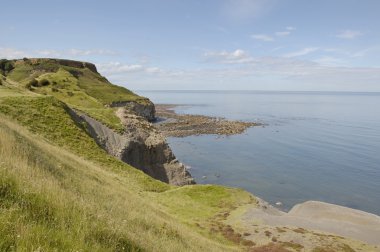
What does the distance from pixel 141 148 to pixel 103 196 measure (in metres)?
39.4

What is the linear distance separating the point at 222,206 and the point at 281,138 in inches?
3585

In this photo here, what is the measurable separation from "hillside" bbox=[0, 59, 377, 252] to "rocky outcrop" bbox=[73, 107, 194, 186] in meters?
0.17

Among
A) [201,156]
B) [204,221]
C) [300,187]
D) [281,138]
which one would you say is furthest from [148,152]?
[281,138]

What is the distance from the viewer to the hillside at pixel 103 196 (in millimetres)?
9531

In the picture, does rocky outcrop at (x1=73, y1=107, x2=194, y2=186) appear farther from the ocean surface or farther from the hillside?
the ocean surface

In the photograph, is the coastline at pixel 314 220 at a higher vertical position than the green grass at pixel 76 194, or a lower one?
lower

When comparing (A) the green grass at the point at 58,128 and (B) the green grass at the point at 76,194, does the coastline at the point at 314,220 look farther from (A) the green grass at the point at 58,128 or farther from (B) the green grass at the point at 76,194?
(A) the green grass at the point at 58,128

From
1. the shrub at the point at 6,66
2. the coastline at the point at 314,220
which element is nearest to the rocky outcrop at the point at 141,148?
the coastline at the point at 314,220

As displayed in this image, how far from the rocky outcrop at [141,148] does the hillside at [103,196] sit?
0.17m

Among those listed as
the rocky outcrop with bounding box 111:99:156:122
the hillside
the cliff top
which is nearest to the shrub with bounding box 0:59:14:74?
the cliff top

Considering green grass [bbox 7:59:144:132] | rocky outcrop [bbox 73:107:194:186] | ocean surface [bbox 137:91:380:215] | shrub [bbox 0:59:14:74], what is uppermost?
shrub [bbox 0:59:14:74]

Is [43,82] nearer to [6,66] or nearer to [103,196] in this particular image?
[6,66]

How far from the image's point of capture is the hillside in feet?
31.3

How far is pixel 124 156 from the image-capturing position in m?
56.2
